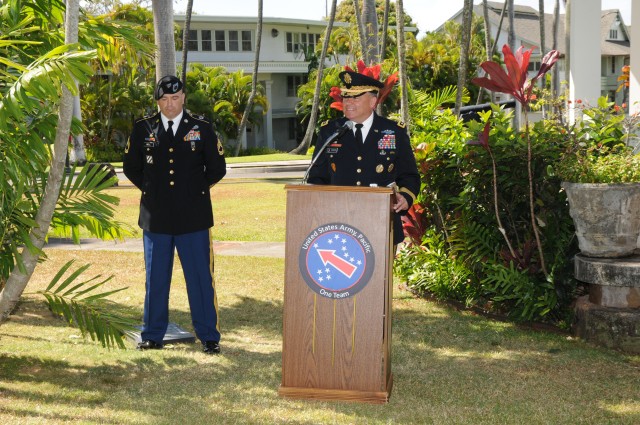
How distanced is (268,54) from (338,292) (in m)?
51.4

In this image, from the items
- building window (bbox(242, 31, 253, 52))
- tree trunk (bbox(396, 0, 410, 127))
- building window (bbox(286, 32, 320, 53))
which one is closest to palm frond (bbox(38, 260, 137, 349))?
tree trunk (bbox(396, 0, 410, 127))

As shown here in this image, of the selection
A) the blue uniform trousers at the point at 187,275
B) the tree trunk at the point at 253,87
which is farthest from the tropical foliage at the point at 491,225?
the tree trunk at the point at 253,87

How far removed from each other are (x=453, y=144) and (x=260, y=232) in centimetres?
593

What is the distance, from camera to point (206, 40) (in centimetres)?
5434

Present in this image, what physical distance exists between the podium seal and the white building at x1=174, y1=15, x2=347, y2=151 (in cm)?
4647

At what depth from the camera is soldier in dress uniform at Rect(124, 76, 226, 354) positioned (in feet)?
22.1

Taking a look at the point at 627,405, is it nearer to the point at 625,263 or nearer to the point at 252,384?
the point at 625,263

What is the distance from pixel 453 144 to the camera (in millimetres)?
8281

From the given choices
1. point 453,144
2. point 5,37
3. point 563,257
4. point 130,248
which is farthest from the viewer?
point 130,248

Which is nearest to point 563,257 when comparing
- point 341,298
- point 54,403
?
point 341,298

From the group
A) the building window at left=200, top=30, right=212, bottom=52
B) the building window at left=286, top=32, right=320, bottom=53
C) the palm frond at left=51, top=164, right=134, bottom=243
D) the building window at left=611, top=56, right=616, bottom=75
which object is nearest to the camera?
the palm frond at left=51, top=164, right=134, bottom=243

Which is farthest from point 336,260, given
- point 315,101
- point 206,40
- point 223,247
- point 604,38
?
point 604,38

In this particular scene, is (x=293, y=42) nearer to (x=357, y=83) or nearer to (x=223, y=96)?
(x=223, y=96)

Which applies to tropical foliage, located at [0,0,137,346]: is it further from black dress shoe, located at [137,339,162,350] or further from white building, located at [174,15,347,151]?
white building, located at [174,15,347,151]
